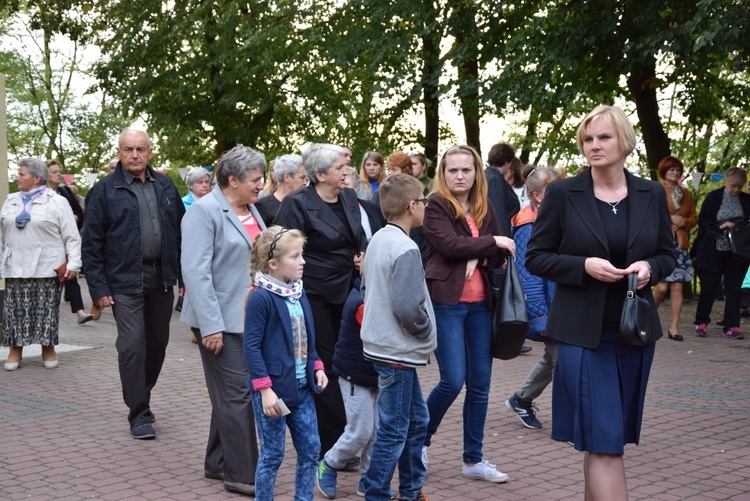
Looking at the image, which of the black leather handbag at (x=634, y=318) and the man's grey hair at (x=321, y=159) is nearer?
the black leather handbag at (x=634, y=318)

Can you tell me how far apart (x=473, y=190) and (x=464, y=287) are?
2.00ft

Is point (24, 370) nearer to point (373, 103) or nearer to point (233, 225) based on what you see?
point (233, 225)

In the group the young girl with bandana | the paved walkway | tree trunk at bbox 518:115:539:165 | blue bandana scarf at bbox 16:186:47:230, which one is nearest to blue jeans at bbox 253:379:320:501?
the young girl with bandana

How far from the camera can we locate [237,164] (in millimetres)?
5922

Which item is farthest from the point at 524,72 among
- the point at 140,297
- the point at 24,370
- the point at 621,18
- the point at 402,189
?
the point at 402,189

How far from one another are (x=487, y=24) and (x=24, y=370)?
30.9ft

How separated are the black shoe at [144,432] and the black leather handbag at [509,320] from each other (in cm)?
259

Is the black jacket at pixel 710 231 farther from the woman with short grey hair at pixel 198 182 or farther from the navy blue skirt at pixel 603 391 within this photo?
the navy blue skirt at pixel 603 391

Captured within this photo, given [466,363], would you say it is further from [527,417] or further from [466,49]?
[466,49]

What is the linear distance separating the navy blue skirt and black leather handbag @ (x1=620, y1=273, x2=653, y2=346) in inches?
6.3

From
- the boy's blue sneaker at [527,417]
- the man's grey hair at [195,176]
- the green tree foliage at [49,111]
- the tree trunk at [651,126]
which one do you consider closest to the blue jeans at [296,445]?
the boy's blue sneaker at [527,417]

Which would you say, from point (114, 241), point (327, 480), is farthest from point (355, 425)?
point (114, 241)

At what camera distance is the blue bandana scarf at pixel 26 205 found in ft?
33.4

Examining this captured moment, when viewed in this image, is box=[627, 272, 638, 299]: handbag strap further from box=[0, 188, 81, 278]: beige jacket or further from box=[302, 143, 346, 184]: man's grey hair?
box=[0, 188, 81, 278]: beige jacket
